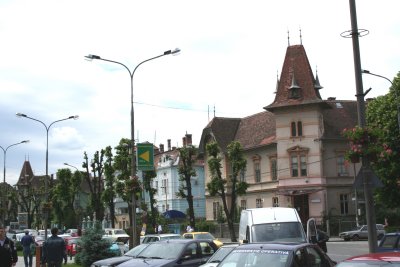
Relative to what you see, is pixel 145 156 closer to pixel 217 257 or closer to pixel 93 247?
pixel 93 247

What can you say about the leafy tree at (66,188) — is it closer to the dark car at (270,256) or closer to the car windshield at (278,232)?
the car windshield at (278,232)

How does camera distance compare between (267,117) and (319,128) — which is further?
(267,117)

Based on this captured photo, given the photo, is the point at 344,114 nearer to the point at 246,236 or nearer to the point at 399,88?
the point at 399,88

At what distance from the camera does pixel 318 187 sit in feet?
194

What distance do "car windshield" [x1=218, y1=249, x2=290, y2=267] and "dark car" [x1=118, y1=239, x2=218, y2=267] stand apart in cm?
524

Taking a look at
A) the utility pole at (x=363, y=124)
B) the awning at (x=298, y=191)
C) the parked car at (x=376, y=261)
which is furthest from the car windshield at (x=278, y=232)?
→ the awning at (x=298, y=191)

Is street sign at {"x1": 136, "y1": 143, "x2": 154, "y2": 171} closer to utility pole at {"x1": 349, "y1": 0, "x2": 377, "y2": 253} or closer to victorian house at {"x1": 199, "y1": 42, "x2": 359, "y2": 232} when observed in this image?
utility pole at {"x1": 349, "y1": 0, "x2": 377, "y2": 253}

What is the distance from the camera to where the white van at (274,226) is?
1998 cm

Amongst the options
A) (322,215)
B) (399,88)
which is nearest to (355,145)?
(399,88)

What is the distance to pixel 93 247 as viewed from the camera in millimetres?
25000

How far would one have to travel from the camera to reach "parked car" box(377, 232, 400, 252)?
19.7 metres

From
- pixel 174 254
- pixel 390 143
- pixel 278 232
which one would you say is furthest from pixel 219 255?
pixel 390 143

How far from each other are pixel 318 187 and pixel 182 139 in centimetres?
4133

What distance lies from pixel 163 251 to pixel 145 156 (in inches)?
429
